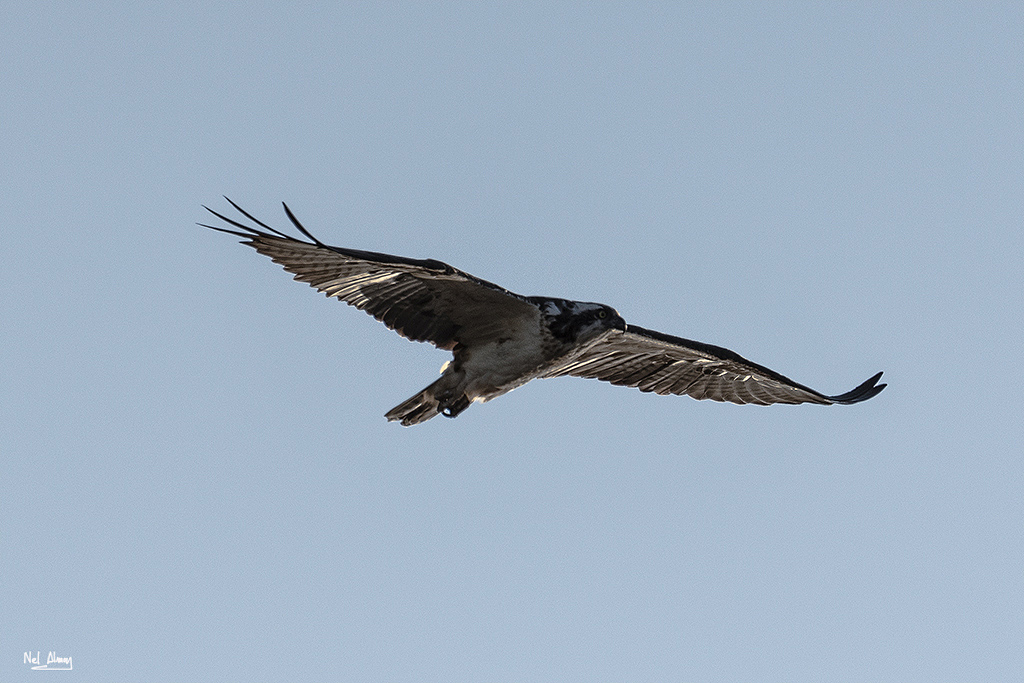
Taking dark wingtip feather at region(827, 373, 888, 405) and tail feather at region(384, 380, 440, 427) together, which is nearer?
tail feather at region(384, 380, 440, 427)

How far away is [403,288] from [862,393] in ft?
17.3

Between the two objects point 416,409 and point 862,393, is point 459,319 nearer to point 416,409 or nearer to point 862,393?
point 416,409

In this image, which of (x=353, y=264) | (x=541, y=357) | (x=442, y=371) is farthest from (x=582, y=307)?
(x=353, y=264)

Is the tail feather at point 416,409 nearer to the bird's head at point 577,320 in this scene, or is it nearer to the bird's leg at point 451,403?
the bird's leg at point 451,403

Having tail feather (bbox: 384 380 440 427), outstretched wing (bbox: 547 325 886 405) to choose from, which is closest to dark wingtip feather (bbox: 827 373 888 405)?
outstretched wing (bbox: 547 325 886 405)

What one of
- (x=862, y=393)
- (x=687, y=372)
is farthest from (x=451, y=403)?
(x=862, y=393)

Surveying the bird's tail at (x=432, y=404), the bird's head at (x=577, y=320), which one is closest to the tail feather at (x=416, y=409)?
the bird's tail at (x=432, y=404)

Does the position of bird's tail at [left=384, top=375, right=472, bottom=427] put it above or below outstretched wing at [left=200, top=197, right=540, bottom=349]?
below

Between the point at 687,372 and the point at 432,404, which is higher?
the point at 687,372

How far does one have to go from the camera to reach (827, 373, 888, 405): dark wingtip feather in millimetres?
12148

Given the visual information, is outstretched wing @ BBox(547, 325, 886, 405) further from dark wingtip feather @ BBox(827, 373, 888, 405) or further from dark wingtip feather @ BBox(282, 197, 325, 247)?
dark wingtip feather @ BBox(282, 197, 325, 247)

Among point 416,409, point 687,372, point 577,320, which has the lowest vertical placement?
point 416,409

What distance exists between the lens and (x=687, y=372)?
41.6 ft

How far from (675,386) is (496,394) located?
2789 mm
